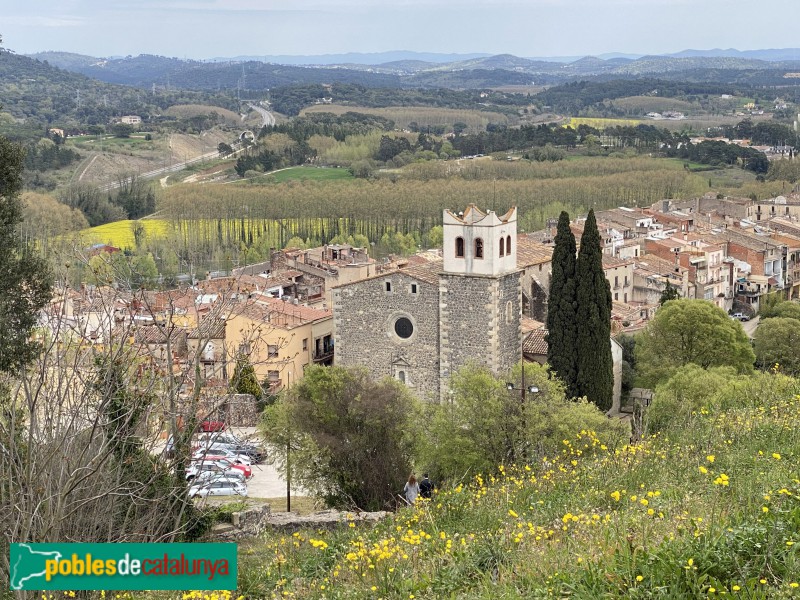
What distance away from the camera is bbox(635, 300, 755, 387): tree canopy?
121 feet

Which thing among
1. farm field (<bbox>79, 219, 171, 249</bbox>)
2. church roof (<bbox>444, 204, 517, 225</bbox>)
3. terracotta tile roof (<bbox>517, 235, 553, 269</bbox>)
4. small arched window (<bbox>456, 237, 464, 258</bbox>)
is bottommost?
farm field (<bbox>79, 219, 171, 249</bbox>)

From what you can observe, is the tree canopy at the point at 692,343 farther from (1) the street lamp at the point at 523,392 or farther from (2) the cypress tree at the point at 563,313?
(1) the street lamp at the point at 523,392

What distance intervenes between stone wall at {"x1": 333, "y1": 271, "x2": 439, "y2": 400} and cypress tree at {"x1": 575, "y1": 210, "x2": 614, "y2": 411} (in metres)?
4.41

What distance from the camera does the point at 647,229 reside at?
67.9m

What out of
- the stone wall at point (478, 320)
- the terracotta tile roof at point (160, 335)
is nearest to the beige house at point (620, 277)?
the stone wall at point (478, 320)

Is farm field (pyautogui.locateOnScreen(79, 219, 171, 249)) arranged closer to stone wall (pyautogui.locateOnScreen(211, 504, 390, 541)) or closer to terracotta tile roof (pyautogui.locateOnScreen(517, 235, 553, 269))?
terracotta tile roof (pyautogui.locateOnScreen(517, 235, 553, 269))

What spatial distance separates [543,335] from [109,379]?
24.7 m

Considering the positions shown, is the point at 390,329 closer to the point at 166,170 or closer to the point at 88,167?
the point at 88,167

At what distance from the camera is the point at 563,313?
3272 cm

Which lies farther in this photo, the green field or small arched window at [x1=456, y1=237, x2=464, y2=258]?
the green field

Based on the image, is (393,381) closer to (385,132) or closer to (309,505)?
(309,505)

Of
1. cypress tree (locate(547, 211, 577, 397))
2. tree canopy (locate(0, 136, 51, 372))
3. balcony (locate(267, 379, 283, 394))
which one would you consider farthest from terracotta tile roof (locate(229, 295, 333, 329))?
tree canopy (locate(0, 136, 51, 372))

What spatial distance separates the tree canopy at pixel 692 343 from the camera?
37.0 metres

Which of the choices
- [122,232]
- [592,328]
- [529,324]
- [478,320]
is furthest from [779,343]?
[122,232]
